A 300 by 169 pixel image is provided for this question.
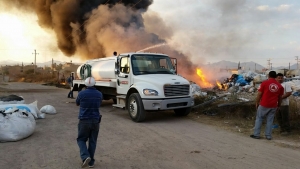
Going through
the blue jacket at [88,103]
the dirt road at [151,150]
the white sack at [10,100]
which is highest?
the blue jacket at [88,103]

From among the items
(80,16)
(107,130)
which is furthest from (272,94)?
(80,16)

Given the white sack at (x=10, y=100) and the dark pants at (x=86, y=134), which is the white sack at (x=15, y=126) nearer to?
the dark pants at (x=86, y=134)

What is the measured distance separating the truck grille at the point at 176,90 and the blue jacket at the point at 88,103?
13.3 ft

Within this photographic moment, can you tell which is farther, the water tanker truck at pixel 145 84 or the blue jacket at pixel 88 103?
the water tanker truck at pixel 145 84

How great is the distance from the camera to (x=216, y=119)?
8953mm

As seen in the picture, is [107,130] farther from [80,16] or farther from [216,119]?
[80,16]

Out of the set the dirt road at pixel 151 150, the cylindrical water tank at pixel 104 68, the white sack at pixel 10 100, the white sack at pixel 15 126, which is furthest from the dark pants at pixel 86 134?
the cylindrical water tank at pixel 104 68

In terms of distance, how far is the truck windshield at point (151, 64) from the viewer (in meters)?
9.20

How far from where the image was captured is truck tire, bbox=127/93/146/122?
27.1 feet

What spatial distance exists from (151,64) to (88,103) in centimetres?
537

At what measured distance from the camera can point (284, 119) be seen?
6.66 metres

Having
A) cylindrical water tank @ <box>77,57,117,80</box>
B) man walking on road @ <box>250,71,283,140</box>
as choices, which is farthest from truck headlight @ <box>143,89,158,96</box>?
man walking on road @ <box>250,71,283,140</box>

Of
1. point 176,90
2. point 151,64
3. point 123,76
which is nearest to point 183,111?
point 176,90

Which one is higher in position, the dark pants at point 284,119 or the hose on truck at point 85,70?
the hose on truck at point 85,70
